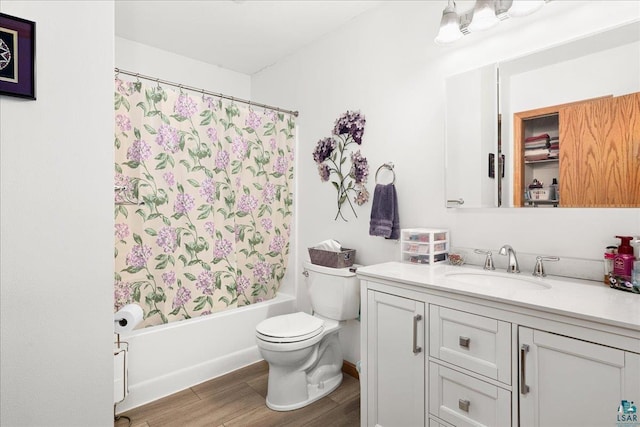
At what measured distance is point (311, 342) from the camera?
6.50 ft

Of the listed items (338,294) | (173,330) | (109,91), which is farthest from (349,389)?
(109,91)

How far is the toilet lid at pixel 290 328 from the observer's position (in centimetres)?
192

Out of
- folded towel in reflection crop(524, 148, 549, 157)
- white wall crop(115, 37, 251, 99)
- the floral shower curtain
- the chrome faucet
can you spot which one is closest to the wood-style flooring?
the floral shower curtain

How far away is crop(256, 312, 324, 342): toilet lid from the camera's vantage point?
6.30 feet

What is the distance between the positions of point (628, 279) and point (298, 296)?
85.0 inches

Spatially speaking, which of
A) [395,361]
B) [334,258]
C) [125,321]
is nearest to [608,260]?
[395,361]

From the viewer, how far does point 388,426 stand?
1.59m

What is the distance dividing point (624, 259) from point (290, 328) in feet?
5.28

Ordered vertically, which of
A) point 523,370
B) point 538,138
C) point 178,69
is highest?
point 178,69

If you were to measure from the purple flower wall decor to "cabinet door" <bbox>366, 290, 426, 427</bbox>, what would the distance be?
91cm

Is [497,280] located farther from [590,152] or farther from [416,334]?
[590,152]

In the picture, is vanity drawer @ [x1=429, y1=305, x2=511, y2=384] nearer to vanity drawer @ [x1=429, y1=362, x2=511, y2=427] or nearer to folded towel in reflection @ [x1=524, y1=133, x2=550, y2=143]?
vanity drawer @ [x1=429, y1=362, x2=511, y2=427]

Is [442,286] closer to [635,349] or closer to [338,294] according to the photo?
[635,349]

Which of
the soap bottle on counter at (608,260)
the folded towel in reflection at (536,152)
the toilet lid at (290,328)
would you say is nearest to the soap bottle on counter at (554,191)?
the folded towel in reflection at (536,152)
